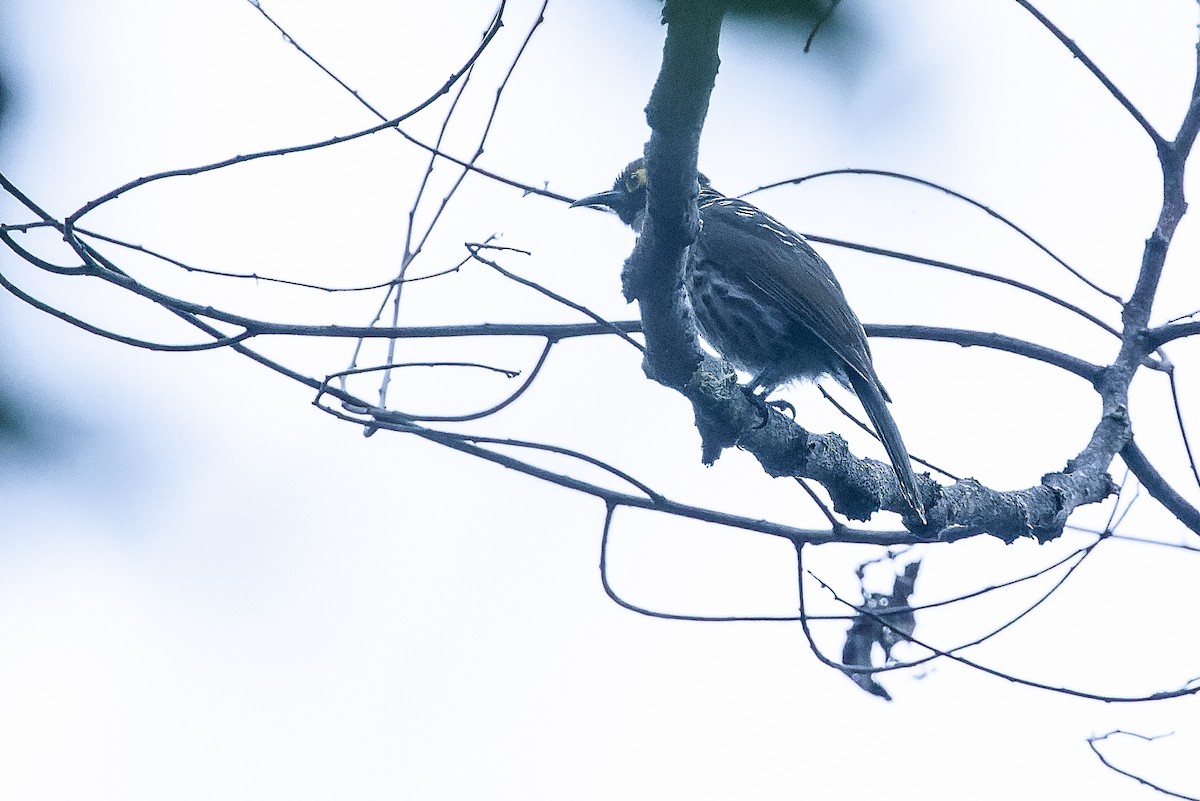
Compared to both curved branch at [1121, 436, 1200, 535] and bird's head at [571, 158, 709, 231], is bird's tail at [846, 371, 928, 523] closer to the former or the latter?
curved branch at [1121, 436, 1200, 535]

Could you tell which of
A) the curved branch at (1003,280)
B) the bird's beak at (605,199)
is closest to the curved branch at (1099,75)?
the curved branch at (1003,280)

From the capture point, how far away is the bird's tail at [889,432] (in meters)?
3.01

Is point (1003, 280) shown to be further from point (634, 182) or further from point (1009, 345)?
point (634, 182)

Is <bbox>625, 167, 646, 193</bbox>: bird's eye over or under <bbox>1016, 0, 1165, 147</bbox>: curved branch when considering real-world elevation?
over

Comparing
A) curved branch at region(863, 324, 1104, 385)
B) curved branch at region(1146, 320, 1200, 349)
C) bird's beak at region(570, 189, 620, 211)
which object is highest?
bird's beak at region(570, 189, 620, 211)

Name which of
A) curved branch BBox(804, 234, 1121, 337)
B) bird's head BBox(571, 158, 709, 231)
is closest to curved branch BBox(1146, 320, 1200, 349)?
curved branch BBox(804, 234, 1121, 337)

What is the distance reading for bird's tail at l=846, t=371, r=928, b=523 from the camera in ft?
9.88

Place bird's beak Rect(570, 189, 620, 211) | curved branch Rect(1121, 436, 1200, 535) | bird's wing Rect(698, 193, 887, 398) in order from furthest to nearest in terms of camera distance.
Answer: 1. bird's beak Rect(570, 189, 620, 211)
2. bird's wing Rect(698, 193, 887, 398)
3. curved branch Rect(1121, 436, 1200, 535)

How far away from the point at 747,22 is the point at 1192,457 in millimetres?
3251

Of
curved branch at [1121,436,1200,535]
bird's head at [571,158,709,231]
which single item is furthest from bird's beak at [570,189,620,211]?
curved branch at [1121,436,1200,535]

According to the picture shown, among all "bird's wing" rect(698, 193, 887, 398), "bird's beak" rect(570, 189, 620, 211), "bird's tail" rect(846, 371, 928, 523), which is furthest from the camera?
"bird's beak" rect(570, 189, 620, 211)

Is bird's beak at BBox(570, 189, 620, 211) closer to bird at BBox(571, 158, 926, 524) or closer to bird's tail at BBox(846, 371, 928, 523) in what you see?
bird at BBox(571, 158, 926, 524)

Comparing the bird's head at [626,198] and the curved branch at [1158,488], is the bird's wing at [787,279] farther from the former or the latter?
the curved branch at [1158,488]

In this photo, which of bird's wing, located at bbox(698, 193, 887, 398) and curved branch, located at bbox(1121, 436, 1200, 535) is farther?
bird's wing, located at bbox(698, 193, 887, 398)
